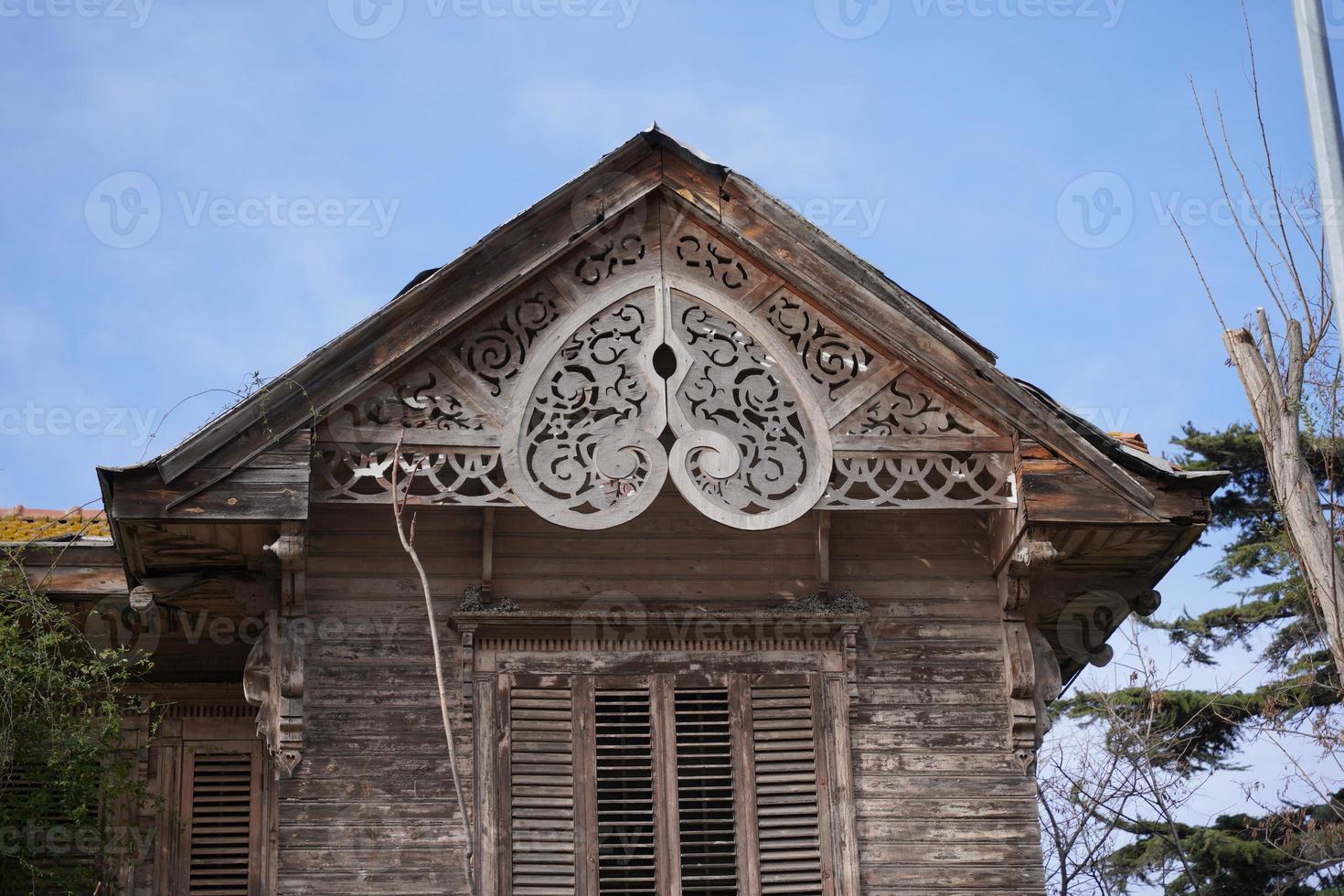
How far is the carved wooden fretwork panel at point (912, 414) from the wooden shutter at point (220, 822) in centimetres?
485

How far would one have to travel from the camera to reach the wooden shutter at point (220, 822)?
11867 millimetres

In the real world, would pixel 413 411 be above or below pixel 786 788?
above

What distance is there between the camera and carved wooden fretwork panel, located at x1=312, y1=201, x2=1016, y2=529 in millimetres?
10648

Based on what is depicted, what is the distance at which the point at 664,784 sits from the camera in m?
10.9

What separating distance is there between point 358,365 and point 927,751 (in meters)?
4.23

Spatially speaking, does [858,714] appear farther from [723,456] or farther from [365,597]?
[365,597]

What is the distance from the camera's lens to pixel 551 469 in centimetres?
1065

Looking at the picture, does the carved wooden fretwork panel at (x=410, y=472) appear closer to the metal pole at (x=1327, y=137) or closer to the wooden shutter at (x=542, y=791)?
the wooden shutter at (x=542, y=791)

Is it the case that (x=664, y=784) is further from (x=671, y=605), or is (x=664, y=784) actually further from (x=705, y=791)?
(x=671, y=605)

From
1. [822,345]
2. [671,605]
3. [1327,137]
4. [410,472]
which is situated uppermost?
[1327,137]

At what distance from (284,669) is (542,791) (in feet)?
5.61

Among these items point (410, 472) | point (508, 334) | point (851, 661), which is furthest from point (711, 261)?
point (851, 661)

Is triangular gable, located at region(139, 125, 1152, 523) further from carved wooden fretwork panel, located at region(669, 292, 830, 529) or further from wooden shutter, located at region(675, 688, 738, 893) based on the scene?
wooden shutter, located at region(675, 688, 738, 893)

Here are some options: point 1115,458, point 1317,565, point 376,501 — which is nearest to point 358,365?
point 376,501
